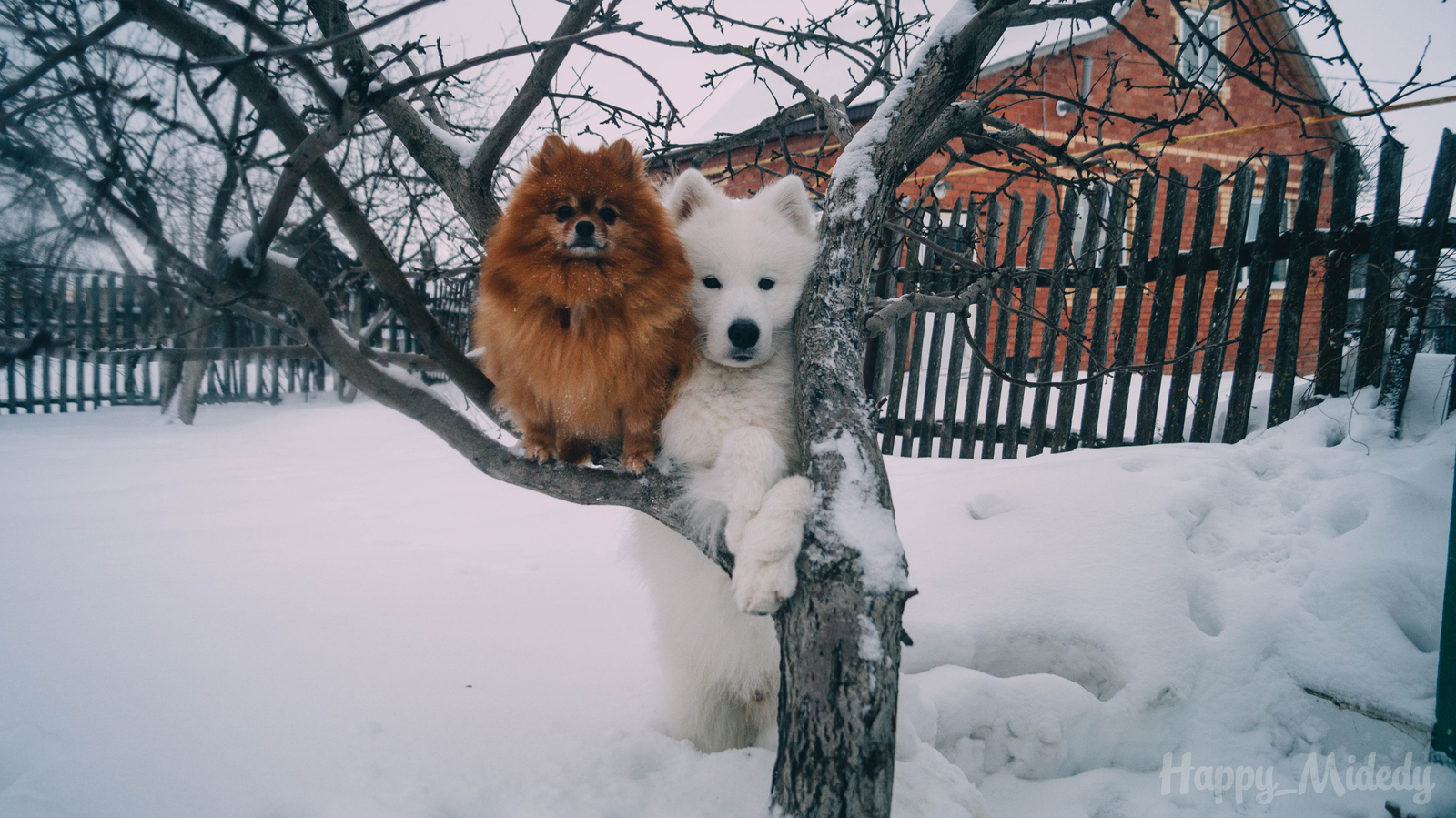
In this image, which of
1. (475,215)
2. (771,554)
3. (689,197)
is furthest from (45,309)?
(771,554)

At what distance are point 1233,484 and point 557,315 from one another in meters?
3.10

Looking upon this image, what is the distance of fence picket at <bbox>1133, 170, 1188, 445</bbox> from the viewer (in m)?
4.11

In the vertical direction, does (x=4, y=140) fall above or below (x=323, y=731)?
above

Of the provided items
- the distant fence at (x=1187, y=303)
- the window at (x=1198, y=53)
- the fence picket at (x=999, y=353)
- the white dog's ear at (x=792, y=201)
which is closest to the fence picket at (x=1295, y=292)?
the distant fence at (x=1187, y=303)

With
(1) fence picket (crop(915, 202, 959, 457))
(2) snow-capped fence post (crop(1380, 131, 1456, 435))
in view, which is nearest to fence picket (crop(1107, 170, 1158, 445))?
(2) snow-capped fence post (crop(1380, 131, 1456, 435))

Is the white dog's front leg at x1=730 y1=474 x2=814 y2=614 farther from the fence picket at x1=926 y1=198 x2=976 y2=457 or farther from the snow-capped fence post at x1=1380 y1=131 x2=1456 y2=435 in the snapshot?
the fence picket at x1=926 y1=198 x2=976 y2=457

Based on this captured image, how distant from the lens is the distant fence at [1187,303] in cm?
317

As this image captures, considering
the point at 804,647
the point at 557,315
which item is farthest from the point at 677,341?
the point at 804,647

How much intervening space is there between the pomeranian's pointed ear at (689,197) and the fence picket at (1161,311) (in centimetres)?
340

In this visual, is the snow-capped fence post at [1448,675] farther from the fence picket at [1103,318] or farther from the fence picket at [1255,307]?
the fence picket at [1103,318]

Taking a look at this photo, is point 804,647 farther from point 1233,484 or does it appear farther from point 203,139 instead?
point 1233,484

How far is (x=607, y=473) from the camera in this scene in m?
1.80

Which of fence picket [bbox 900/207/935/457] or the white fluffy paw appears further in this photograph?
fence picket [bbox 900/207/935/457]

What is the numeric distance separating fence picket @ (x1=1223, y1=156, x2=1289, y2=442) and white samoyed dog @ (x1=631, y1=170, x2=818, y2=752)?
330 centimetres
